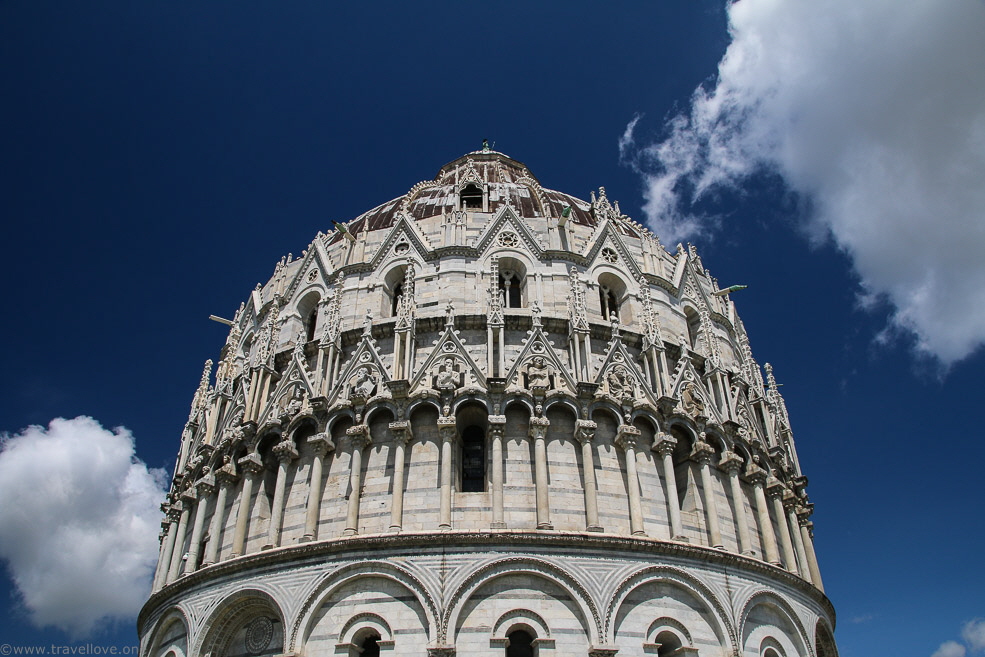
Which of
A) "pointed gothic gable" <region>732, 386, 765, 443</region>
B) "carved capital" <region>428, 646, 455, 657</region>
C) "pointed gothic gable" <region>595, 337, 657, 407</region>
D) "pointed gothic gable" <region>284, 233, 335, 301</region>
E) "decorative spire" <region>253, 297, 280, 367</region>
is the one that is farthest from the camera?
"pointed gothic gable" <region>284, 233, 335, 301</region>

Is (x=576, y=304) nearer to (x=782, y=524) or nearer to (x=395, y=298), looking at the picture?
(x=395, y=298)

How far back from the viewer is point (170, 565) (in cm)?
2458

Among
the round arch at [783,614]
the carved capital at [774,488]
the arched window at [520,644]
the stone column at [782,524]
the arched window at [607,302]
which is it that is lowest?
the arched window at [520,644]

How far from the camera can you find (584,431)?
2122 centimetres

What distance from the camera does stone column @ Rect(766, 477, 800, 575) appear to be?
23.6 metres

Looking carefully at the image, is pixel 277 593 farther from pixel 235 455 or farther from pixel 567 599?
pixel 567 599

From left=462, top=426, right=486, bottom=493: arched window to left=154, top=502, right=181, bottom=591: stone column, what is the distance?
11334 millimetres

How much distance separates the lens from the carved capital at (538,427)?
21.0 metres

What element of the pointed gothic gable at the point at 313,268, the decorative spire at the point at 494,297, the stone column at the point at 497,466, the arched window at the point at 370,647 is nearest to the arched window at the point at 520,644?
the stone column at the point at 497,466

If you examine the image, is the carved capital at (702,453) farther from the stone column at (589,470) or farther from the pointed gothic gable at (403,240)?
the pointed gothic gable at (403,240)

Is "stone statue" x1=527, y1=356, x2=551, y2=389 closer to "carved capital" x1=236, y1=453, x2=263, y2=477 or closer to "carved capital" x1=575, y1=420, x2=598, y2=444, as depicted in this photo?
"carved capital" x1=575, y1=420, x2=598, y2=444

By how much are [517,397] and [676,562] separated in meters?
6.33

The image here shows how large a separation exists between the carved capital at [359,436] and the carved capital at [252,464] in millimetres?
3688

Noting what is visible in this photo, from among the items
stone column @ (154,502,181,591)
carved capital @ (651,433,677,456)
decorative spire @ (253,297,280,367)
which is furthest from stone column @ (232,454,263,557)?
carved capital @ (651,433,677,456)
